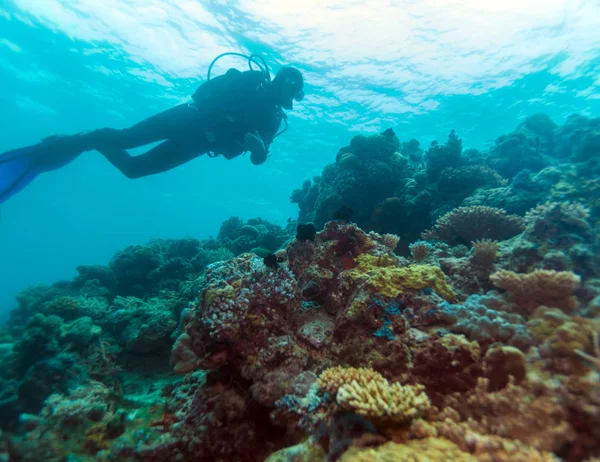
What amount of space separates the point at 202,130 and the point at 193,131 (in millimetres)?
311

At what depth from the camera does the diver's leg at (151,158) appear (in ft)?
27.8

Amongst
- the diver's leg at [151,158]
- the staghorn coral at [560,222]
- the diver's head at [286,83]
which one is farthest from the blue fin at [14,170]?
the staghorn coral at [560,222]

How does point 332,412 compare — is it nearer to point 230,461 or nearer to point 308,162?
point 230,461

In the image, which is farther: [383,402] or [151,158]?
[151,158]

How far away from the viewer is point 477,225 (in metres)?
6.27

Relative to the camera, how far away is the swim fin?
7.11 m

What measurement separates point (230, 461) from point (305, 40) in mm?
19203

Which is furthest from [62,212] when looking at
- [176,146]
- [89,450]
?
[89,450]

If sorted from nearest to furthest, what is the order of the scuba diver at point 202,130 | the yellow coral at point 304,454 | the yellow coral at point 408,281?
1. the yellow coral at point 304,454
2. the yellow coral at point 408,281
3. the scuba diver at point 202,130

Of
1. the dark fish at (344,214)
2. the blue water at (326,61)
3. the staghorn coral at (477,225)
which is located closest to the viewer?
the dark fish at (344,214)

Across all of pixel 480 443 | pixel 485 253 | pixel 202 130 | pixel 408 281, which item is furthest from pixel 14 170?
pixel 485 253

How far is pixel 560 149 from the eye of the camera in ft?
41.9

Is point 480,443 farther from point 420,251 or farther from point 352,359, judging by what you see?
point 420,251

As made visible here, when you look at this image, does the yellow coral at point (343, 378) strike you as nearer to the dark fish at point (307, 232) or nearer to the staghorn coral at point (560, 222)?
the dark fish at point (307, 232)
